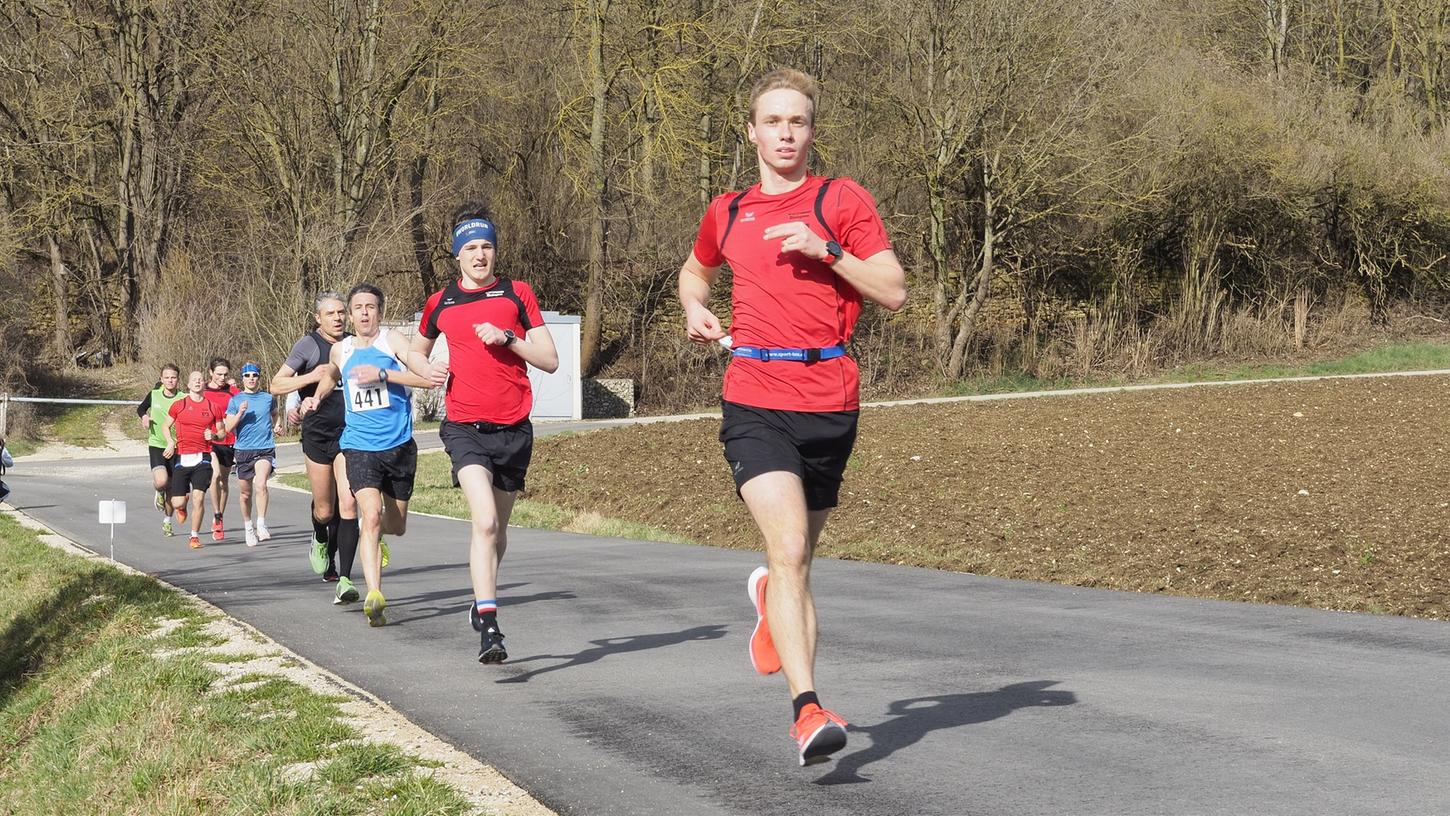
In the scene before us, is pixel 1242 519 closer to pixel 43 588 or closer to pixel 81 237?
pixel 43 588

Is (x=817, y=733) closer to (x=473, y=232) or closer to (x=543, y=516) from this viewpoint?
(x=473, y=232)

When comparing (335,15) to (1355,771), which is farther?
(335,15)

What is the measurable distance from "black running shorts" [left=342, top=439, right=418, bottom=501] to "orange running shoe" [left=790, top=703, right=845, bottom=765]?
4.70 meters

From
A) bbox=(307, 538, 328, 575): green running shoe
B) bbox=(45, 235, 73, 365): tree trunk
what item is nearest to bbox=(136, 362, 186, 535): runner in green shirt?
bbox=(307, 538, 328, 575): green running shoe

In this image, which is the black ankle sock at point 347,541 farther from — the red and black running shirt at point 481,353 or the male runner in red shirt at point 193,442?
the male runner in red shirt at point 193,442

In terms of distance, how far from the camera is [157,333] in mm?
39781

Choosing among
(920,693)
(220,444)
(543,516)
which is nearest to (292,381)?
(920,693)

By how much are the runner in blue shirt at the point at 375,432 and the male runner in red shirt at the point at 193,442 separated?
7.93 m

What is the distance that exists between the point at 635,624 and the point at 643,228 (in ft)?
115

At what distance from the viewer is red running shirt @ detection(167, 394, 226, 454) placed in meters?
17.0

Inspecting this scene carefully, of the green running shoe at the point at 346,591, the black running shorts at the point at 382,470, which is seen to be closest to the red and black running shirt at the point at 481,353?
the black running shorts at the point at 382,470

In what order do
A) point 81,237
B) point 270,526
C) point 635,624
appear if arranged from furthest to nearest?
point 81,237, point 270,526, point 635,624

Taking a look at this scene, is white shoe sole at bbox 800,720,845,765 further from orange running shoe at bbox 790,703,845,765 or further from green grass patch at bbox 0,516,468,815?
green grass patch at bbox 0,516,468,815

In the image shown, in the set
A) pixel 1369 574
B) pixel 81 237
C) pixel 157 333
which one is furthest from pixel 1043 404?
pixel 81 237
